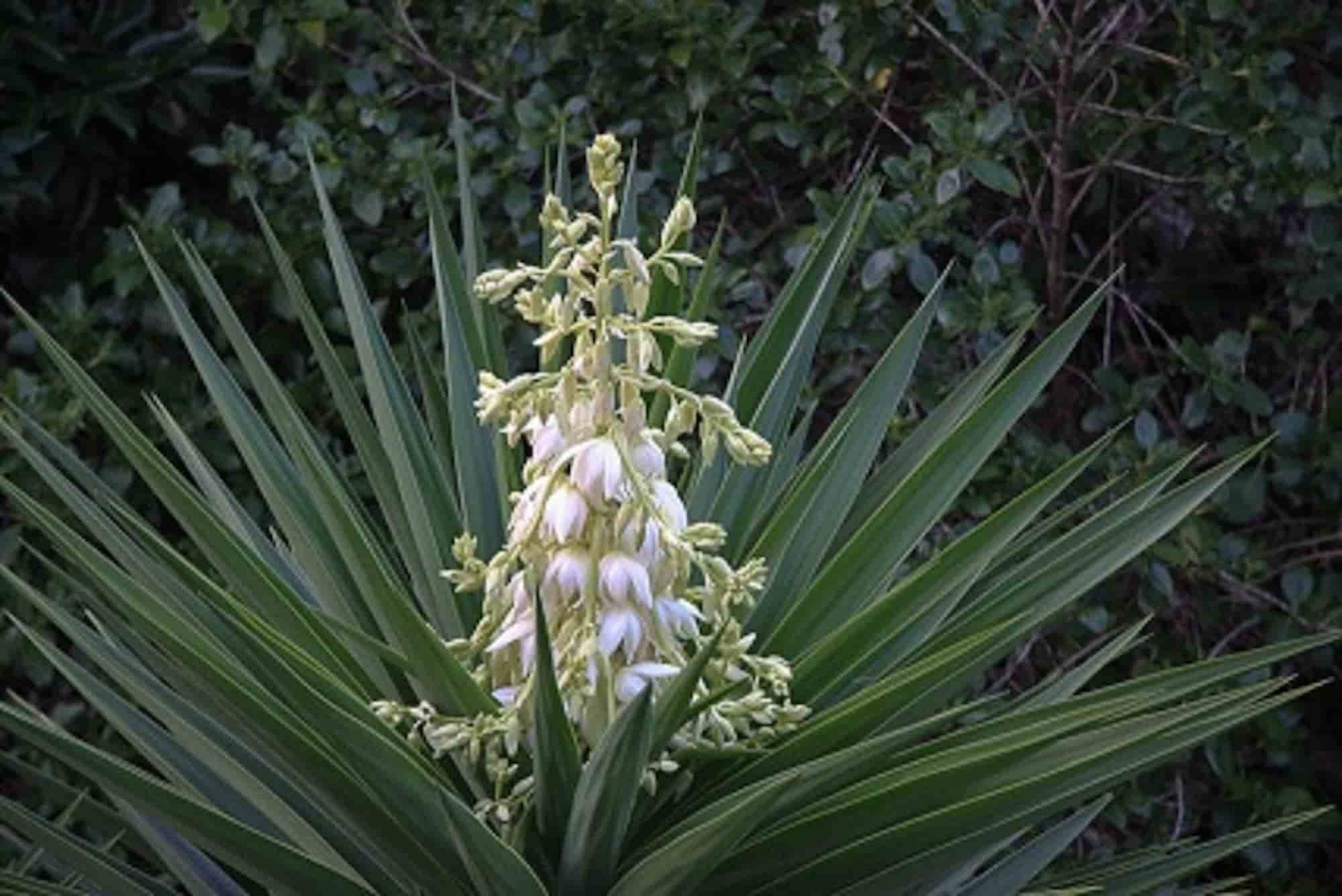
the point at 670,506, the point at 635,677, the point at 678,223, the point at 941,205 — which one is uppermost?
the point at 678,223

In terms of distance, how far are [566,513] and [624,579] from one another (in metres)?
0.06

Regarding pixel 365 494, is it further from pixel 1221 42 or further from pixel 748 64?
pixel 1221 42

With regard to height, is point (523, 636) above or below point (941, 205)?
above

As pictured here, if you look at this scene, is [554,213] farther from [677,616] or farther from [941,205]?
[941,205]

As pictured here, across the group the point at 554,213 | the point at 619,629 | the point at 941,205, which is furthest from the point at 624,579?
the point at 941,205

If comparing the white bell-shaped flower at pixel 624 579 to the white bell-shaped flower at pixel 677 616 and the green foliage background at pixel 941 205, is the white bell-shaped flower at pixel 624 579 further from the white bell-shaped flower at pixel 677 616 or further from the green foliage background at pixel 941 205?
the green foliage background at pixel 941 205

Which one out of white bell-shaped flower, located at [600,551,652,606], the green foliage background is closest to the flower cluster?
white bell-shaped flower, located at [600,551,652,606]

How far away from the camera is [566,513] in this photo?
1405 millimetres

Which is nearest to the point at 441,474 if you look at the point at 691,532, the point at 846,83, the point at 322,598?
the point at 322,598

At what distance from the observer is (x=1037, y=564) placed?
5.61 feet

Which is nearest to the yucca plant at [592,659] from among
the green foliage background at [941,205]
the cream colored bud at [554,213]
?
the cream colored bud at [554,213]

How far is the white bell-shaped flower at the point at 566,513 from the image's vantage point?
4.61ft

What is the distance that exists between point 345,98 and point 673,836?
204 cm

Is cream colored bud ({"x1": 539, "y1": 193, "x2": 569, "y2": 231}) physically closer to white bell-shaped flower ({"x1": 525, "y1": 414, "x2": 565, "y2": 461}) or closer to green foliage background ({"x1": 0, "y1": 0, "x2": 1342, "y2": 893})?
white bell-shaped flower ({"x1": 525, "y1": 414, "x2": 565, "y2": 461})
